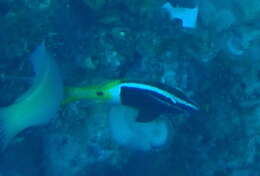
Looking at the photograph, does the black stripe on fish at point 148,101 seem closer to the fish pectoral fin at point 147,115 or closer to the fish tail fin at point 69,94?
the fish pectoral fin at point 147,115

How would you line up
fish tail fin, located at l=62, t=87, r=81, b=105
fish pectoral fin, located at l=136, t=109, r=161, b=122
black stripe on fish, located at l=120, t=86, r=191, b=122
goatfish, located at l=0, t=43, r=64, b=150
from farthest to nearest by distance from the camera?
fish pectoral fin, located at l=136, t=109, r=161, b=122, black stripe on fish, located at l=120, t=86, r=191, b=122, fish tail fin, located at l=62, t=87, r=81, b=105, goatfish, located at l=0, t=43, r=64, b=150

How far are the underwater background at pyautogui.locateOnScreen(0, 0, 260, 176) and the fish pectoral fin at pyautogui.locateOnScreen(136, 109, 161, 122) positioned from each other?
0.32m

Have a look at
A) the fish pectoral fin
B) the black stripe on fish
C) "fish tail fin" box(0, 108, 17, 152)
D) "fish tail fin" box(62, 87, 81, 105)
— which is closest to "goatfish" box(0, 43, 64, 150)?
"fish tail fin" box(0, 108, 17, 152)

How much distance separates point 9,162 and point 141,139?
1610mm

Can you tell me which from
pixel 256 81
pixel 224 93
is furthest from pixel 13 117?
pixel 256 81

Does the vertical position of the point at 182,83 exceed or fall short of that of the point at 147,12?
it falls short

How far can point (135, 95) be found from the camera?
304 cm

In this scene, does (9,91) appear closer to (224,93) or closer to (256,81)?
(224,93)

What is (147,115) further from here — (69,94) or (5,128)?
(5,128)

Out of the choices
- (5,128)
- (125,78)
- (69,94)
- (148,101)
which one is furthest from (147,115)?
(5,128)

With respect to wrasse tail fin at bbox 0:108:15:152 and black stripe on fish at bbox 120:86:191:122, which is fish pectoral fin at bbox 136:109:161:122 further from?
wrasse tail fin at bbox 0:108:15:152

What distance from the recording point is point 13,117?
8.46 feet

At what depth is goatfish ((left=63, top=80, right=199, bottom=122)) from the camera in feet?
9.72

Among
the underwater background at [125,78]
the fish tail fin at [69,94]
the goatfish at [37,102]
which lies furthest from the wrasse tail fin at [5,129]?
the underwater background at [125,78]
